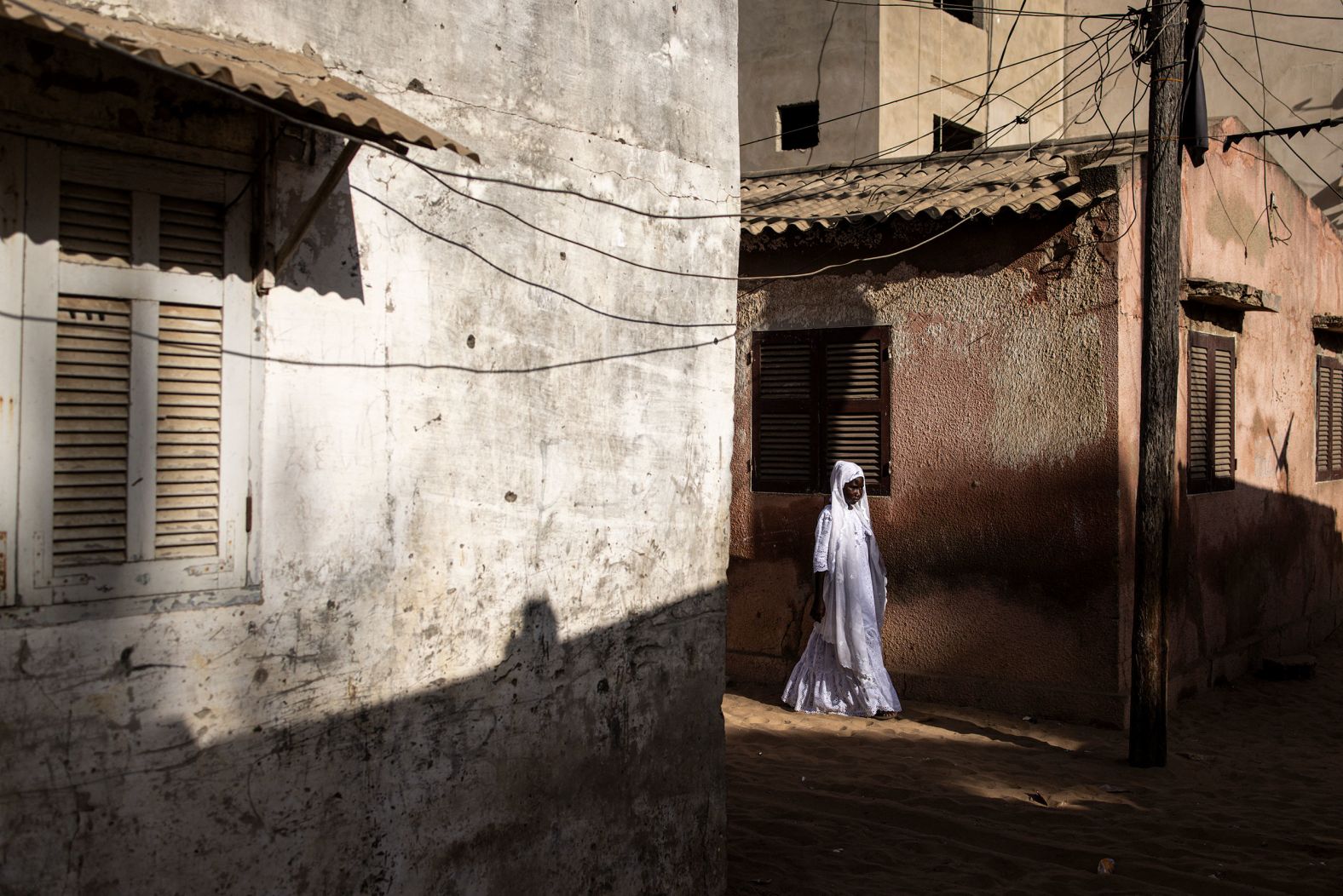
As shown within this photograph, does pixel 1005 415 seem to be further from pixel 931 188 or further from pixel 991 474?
pixel 931 188

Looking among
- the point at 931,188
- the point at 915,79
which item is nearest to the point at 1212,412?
the point at 931,188

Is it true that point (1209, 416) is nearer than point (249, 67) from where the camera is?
No

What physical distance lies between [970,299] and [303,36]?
6.20 meters

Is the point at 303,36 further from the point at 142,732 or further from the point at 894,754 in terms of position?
the point at 894,754

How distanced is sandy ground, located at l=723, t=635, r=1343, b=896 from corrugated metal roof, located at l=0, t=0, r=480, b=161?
3592mm

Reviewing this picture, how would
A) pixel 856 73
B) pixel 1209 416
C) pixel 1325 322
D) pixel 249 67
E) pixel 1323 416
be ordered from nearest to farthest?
pixel 249 67 → pixel 1209 416 → pixel 1325 322 → pixel 1323 416 → pixel 856 73

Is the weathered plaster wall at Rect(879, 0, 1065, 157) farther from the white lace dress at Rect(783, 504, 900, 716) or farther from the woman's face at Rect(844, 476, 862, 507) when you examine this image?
the white lace dress at Rect(783, 504, 900, 716)

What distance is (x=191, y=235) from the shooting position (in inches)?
126

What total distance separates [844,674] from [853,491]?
4.24ft

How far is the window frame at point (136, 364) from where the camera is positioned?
9.50 ft

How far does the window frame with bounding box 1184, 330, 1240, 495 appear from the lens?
30.2ft

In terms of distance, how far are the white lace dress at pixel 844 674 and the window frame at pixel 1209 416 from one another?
8.86 feet

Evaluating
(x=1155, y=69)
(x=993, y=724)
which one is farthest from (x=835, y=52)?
(x=993, y=724)

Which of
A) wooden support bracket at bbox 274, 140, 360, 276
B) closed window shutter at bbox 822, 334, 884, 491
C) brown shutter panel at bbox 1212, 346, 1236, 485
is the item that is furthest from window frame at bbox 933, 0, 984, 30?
wooden support bracket at bbox 274, 140, 360, 276
